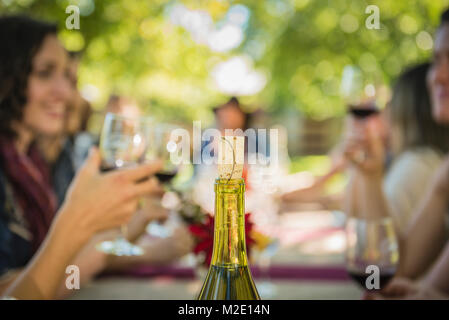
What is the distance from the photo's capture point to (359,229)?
1.10 meters

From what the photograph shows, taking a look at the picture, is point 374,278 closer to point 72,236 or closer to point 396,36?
point 72,236

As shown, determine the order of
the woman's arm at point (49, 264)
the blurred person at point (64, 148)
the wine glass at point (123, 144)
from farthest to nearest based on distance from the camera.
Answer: the blurred person at point (64, 148) < the wine glass at point (123, 144) < the woman's arm at point (49, 264)

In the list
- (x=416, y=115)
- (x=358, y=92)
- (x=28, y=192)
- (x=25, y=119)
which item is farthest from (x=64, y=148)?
(x=416, y=115)

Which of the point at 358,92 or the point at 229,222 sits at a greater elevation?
the point at 358,92

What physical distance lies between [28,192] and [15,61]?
55 centimetres

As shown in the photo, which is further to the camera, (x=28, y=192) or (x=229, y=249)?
(x=28, y=192)

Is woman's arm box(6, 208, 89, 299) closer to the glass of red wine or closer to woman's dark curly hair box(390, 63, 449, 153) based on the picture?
the glass of red wine

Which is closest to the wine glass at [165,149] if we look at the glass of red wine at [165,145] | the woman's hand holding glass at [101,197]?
the glass of red wine at [165,145]

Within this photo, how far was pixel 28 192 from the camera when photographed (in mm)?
1739

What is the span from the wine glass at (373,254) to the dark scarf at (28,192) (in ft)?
4.16

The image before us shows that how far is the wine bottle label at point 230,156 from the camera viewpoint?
23.0 inches

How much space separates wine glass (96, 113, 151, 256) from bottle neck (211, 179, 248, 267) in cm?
59

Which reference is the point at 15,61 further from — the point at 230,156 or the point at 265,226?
the point at 230,156

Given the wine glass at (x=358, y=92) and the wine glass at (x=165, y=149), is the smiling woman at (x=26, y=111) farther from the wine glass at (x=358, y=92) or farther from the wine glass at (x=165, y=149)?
the wine glass at (x=358, y=92)
